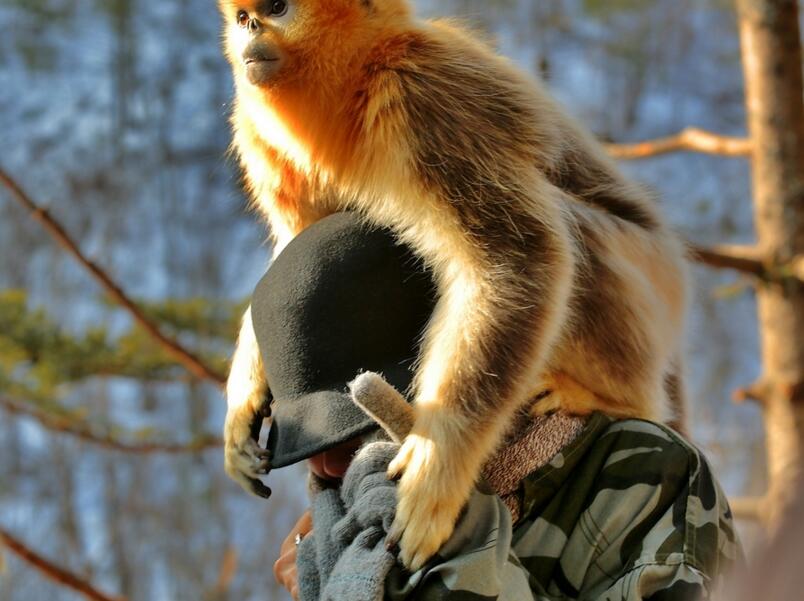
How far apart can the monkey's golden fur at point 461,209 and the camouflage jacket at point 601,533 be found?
0.12 m

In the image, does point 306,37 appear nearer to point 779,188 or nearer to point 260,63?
point 260,63

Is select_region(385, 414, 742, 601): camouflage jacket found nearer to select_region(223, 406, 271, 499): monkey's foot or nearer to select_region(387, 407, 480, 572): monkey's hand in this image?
select_region(387, 407, 480, 572): monkey's hand

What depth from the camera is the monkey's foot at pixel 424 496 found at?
4.92 feet

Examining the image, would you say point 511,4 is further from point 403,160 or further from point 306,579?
point 306,579

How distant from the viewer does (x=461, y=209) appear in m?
2.04

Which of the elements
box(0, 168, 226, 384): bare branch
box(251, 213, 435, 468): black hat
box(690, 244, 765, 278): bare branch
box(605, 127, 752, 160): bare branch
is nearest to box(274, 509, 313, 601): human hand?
box(251, 213, 435, 468): black hat

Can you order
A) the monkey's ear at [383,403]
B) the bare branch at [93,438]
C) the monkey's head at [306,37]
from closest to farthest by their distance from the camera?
the monkey's ear at [383,403] → the monkey's head at [306,37] → the bare branch at [93,438]

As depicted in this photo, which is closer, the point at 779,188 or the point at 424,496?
the point at 424,496

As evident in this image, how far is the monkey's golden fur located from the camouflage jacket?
12 cm

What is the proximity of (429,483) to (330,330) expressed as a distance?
0.30m

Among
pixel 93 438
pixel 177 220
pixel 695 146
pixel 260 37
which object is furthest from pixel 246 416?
pixel 177 220

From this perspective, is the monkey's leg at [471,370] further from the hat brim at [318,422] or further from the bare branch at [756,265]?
the bare branch at [756,265]

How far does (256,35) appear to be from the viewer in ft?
7.65

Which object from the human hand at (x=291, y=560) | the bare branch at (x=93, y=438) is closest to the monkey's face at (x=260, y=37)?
the human hand at (x=291, y=560)
